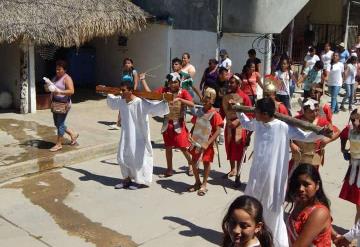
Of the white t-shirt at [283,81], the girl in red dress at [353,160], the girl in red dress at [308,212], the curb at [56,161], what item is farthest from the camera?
the white t-shirt at [283,81]

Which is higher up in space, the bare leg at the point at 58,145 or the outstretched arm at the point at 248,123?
the outstretched arm at the point at 248,123

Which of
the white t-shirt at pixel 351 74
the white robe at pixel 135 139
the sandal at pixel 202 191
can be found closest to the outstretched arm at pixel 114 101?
the white robe at pixel 135 139

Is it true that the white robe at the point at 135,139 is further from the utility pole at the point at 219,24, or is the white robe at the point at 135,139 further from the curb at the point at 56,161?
the utility pole at the point at 219,24

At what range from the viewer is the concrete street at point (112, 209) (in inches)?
218

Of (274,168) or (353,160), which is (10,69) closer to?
(274,168)

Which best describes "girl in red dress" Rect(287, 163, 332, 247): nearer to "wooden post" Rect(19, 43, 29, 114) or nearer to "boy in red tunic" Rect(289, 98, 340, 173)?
"boy in red tunic" Rect(289, 98, 340, 173)

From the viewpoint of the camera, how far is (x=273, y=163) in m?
4.86

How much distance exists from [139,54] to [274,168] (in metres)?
9.42

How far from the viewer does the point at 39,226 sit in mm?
5770

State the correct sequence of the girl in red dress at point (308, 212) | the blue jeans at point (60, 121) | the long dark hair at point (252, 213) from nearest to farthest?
the long dark hair at point (252, 213)
the girl in red dress at point (308, 212)
the blue jeans at point (60, 121)

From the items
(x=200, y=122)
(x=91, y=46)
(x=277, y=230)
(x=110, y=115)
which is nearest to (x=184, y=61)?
(x=110, y=115)

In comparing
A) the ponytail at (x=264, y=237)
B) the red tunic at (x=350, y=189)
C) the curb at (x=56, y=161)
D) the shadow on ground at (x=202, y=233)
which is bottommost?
the shadow on ground at (x=202, y=233)

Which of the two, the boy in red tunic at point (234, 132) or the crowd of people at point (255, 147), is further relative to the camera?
the boy in red tunic at point (234, 132)

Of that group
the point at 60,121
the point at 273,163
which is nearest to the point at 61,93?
the point at 60,121
